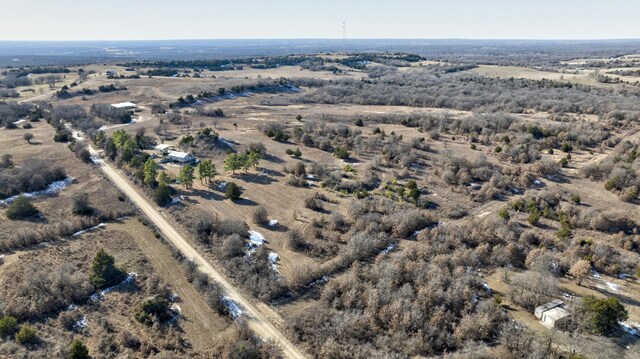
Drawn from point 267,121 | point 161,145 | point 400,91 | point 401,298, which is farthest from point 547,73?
point 401,298

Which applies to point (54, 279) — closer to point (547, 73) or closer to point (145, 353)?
point (145, 353)

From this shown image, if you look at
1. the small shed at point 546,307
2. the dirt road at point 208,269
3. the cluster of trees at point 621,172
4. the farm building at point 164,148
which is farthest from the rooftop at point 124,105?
the small shed at point 546,307

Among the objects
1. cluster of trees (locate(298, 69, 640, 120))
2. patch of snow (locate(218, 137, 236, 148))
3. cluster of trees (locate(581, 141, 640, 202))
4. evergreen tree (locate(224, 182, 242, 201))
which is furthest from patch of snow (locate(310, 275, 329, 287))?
cluster of trees (locate(298, 69, 640, 120))

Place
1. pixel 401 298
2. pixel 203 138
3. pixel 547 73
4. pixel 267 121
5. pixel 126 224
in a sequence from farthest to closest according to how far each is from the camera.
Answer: pixel 547 73
pixel 267 121
pixel 203 138
pixel 126 224
pixel 401 298

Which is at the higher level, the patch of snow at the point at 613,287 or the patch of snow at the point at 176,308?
the patch of snow at the point at 613,287

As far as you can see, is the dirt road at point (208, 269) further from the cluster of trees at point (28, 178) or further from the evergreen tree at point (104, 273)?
the cluster of trees at point (28, 178)

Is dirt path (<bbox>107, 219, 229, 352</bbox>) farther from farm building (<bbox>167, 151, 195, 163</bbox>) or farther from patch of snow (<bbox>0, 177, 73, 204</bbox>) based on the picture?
farm building (<bbox>167, 151, 195, 163</bbox>)
